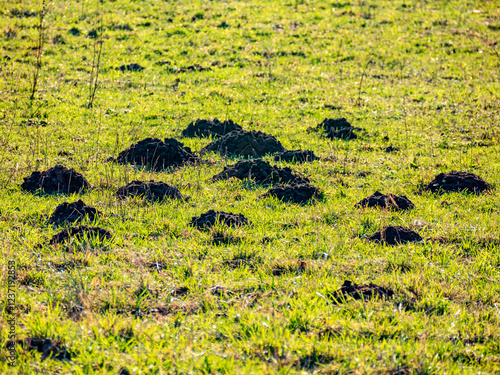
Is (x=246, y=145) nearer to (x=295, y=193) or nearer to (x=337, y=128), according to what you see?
Result: (x=337, y=128)

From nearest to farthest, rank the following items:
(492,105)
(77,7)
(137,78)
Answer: (492,105) < (137,78) < (77,7)

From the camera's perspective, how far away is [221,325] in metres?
4.09

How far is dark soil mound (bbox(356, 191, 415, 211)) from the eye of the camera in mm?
6997

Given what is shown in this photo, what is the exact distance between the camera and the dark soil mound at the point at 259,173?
8.00 metres

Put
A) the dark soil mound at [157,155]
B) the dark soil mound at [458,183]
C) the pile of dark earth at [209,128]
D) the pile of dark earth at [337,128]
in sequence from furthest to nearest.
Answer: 1. the pile of dark earth at [337,128]
2. the pile of dark earth at [209,128]
3. the dark soil mound at [157,155]
4. the dark soil mound at [458,183]

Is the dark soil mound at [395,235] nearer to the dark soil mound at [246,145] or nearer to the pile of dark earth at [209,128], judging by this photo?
the dark soil mound at [246,145]

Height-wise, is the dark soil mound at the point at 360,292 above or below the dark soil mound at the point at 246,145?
below

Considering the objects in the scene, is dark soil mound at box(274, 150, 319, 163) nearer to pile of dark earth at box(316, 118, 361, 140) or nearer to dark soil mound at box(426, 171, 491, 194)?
pile of dark earth at box(316, 118, 361, 140)

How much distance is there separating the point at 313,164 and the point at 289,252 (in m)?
3.72

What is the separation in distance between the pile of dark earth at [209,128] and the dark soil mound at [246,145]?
689 mm

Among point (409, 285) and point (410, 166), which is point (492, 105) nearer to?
point (410, 166)

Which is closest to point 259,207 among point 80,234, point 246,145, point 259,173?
point 259,173

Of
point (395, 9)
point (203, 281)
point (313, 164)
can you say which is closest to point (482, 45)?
point (395, 9)

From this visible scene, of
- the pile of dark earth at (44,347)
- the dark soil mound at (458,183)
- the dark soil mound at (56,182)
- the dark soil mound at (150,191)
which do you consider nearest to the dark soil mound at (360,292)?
the pile of dark earth at (44,347)
